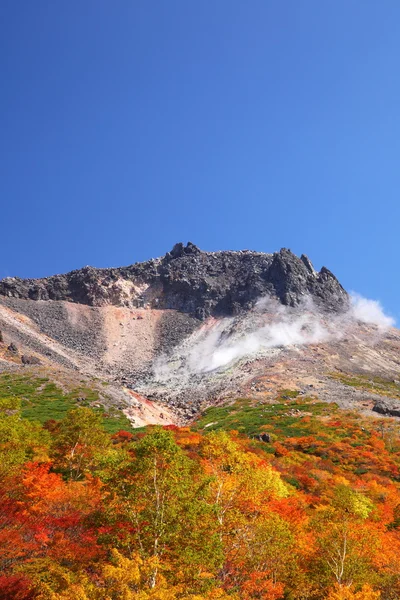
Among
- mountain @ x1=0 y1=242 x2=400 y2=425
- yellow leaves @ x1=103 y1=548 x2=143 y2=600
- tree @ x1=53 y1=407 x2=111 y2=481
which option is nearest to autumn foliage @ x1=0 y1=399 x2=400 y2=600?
yellow leaves @ x1=103 y1=548 x2=143 y2=600

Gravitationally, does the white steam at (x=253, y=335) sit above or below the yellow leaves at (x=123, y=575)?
above

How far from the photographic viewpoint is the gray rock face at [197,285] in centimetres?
15562

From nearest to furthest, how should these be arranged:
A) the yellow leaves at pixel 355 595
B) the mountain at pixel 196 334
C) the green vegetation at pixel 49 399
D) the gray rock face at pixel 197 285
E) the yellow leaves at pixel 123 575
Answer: the yellow leaves at pixel 123 575 → the yellow leaves at pixel 355 595 → the green vegetation at pixel 49 399 → the mountain at pixel 196 334 → the gray rock face at pixel 197 285

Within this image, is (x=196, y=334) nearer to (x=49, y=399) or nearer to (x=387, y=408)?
(x=387, y=408)

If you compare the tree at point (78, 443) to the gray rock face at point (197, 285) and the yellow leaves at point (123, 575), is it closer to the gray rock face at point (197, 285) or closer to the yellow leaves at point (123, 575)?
the yellow leaves at point (123, 575)

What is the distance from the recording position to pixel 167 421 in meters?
85.4

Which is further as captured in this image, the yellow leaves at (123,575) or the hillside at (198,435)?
the hillside at (198,435)

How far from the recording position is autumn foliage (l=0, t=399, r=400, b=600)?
18.8m

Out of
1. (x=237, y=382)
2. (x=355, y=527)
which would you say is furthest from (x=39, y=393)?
(x=355, y=527)

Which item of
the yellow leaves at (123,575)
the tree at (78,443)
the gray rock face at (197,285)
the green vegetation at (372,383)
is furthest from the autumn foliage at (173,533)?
the gray rock face at (197,285)

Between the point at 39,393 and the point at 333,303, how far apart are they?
386 feet

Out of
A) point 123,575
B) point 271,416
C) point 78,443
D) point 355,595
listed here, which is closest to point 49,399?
point 78,443

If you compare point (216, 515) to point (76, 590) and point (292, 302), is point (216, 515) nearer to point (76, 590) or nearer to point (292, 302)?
point (76, 590)

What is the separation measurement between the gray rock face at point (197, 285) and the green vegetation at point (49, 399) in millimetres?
81343
